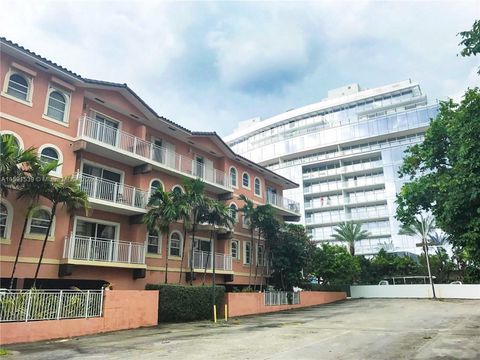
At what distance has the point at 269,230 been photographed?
28.2 metres

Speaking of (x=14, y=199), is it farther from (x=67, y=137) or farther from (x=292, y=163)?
(x=292, y=163)

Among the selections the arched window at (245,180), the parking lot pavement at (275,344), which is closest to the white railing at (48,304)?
the parking lot pavement at (275,344)

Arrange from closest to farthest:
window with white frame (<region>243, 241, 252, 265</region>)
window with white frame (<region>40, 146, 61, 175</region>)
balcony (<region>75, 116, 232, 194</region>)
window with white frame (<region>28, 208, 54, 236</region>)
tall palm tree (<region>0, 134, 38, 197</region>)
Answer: tall palm tree (<region>0, 134, 38, 197</region>), window with white frame (<region>28, 208, 54, 236</region>), window with white frame (<region>40, 146, 61, 175</region>), balcony (<region>75, 116, 232, 194</region>), window with white frame (<region>243, 241, 252, 265</region>)

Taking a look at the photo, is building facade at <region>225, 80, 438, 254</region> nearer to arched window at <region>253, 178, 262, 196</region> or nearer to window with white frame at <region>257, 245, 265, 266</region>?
arched window at <region>253, 178, 262, 196</region>

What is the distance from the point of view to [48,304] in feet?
44.1

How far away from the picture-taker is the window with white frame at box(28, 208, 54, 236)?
15945mm

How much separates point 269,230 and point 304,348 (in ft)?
56.4

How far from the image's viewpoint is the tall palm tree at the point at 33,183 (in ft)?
47.3

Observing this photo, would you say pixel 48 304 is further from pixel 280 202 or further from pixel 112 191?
pixel 280 202

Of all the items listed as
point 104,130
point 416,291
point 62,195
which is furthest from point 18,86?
point 416,291

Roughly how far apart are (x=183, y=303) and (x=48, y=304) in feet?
24.1

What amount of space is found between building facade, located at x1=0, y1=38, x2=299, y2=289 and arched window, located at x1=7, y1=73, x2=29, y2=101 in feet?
0.13

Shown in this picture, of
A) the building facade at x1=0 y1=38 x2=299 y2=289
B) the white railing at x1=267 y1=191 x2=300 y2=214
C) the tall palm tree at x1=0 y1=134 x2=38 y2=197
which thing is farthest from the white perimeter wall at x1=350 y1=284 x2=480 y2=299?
the tall palm tree at x1=0 y1=134 x2=38 y2=197

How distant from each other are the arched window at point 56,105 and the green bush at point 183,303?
9071mm
